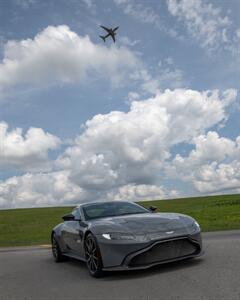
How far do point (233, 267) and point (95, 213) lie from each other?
2.94m

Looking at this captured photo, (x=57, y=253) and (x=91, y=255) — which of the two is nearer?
(x=91, y=255)

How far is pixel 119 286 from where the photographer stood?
667 centimetres

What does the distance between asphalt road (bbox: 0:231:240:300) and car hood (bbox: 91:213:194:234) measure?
0.64 meters

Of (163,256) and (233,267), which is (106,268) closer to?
(163,256)

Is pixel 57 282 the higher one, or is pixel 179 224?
pixel 179 224

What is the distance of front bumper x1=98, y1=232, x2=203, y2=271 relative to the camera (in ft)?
23.5

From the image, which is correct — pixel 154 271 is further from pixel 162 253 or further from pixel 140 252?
pixel 140 252

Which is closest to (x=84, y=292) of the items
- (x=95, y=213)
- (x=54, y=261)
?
(x=95, y=213)

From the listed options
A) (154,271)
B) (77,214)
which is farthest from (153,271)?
(77,214)

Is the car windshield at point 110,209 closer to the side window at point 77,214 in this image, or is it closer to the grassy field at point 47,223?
the side window at point 77,214

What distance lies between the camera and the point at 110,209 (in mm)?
9055

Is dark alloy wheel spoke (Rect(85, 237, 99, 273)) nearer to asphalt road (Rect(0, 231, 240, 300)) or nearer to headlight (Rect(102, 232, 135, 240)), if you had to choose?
asphalt road (Rect(0, 231, 240, 300))

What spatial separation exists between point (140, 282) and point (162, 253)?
71cm

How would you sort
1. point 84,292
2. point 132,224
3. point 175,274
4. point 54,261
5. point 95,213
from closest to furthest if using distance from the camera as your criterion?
1. point 84,292
2. point 175,274
3. point 132,224
4. point 95,213
5. point 54,261
